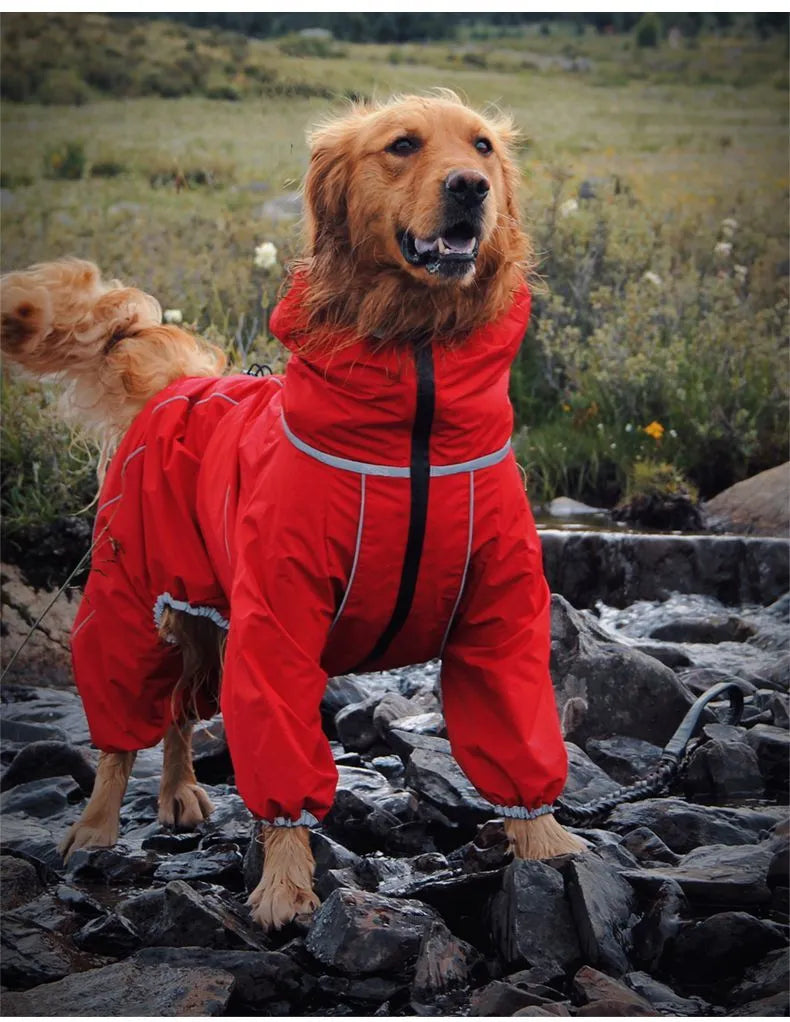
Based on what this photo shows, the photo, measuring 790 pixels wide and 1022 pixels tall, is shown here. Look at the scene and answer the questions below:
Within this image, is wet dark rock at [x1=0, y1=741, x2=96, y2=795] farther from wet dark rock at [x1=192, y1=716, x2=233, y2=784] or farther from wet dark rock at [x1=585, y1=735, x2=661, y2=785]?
wet dark rock at [x1=585, y1=735, x2=661, y2=785]

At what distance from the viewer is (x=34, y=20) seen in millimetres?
11188

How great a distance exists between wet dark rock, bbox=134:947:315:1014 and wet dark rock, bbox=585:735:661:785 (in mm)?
1569

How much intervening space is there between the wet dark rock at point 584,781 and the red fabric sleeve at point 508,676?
0.59m

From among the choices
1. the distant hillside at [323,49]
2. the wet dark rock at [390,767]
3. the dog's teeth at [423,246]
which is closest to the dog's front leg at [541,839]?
the wet dark rock at [390,767]

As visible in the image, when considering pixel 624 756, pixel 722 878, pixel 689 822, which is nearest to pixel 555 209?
Result: pixel 624 756

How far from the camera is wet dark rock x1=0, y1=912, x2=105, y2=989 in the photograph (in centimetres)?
294

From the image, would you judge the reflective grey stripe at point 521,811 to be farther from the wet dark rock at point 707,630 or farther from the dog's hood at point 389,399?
the wet dark rock at point 707,630

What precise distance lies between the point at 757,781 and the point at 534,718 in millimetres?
1197

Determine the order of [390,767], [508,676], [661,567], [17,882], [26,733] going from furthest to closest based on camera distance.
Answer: [661,567]
[26,733]
[390,767]
[17,882]
[508,676]

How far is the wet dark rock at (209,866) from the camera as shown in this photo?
350 centimetres

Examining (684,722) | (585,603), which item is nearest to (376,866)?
(684,722)

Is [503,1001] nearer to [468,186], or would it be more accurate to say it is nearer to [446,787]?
[446,787]

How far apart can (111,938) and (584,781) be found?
1.55 metres

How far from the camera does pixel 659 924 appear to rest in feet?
9.57
